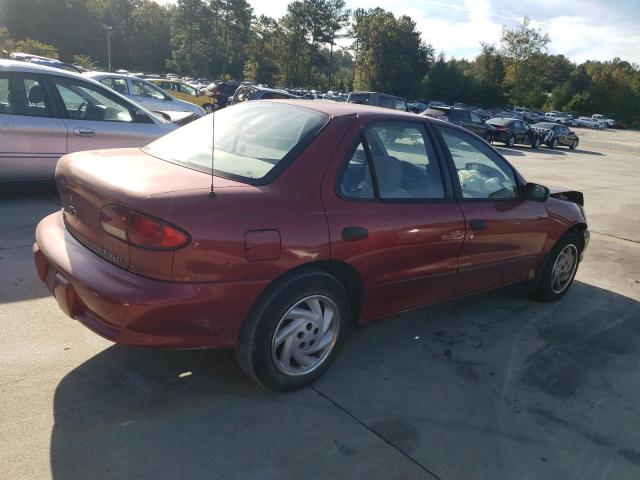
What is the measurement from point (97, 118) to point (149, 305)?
4952mm

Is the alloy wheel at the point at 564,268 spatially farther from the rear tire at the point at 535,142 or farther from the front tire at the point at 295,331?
the rear tire at the point at 535,142

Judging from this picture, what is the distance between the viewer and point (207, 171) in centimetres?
286

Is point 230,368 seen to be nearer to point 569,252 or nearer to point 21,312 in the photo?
point 21,312

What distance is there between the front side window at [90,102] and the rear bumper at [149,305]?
4.25 metres

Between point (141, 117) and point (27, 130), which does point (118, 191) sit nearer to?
point (27, 130)

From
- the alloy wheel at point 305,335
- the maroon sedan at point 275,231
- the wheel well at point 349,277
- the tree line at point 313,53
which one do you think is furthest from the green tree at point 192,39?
the alloy wheel at point 305,335

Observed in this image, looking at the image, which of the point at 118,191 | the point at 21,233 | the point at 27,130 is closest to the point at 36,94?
the point at 27,130

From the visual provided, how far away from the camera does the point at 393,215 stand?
10.2 feet

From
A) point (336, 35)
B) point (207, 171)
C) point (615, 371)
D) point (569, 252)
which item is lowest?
point (615, 371)

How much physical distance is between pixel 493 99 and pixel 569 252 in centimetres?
7895

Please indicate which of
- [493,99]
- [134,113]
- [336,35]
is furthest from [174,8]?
[134,113]

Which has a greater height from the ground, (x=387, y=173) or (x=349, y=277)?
(x=387, y=173)

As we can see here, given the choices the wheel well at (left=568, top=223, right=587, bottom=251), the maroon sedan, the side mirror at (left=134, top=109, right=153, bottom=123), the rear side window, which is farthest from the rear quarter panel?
the side mirror at (left=134, top=109, right=153, bottom=123)

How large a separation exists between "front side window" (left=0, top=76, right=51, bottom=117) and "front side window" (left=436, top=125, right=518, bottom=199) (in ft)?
15.7
